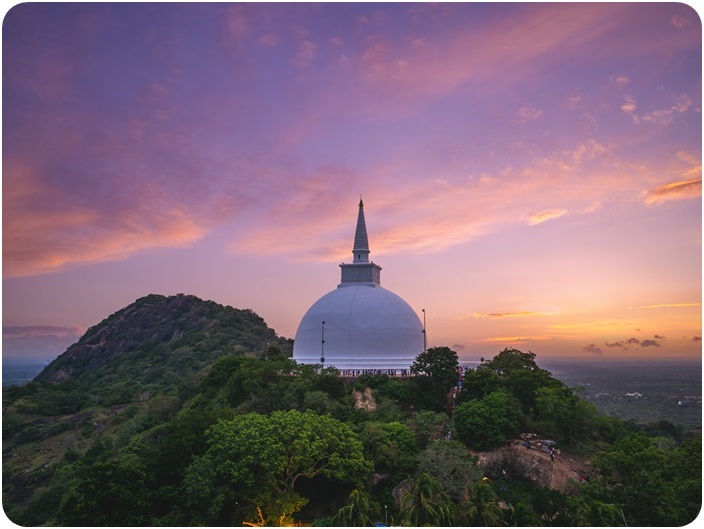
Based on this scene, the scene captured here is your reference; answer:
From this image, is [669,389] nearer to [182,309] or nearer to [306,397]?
[306,397]

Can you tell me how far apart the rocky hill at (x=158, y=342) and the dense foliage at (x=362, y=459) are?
134ft

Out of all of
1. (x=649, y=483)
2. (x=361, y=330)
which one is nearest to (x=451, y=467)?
(x=649, y=483)

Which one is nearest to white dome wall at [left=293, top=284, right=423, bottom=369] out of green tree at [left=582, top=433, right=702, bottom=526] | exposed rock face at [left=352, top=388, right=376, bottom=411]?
exposed rock face at [left=352, top=388, right=376, bottom=411]

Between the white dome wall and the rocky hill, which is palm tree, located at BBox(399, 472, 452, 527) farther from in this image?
the rocky hill

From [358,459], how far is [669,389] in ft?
223

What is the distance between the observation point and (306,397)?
40438 mm

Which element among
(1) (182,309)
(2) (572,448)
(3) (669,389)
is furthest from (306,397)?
(1) (182,309)

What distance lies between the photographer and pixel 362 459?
1308 inches

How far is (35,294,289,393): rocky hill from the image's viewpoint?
323 ft

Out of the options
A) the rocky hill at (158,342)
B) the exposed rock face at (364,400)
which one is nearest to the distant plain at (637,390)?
the rocky hill at (158,342)

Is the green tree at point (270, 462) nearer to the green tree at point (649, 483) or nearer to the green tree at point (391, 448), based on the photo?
the green tree at point (391, 448)

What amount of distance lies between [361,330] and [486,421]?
16566 millimetres

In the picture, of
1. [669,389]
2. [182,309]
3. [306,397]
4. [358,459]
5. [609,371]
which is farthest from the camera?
[182,309]

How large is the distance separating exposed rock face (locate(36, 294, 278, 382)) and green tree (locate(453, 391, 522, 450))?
71920mm
